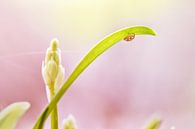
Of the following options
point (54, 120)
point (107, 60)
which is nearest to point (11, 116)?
point (54, 120)

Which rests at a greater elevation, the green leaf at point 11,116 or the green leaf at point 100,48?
the green leaf at point 100,48

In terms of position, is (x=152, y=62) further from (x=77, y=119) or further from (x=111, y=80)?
(x=77, y=119)

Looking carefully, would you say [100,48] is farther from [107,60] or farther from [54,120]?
[107,60]

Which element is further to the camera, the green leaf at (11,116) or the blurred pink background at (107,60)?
the blurred pink background at (107,60)

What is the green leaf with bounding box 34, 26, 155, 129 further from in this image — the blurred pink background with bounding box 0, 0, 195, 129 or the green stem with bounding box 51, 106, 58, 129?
the blurred pink background with bounding box 0, 0, 195, 129

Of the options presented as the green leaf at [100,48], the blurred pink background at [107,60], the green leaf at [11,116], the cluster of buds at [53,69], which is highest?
the blurred pink background at [107,60]

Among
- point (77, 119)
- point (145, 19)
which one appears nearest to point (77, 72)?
point (77, 119)

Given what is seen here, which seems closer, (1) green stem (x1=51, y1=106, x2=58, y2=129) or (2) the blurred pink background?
(1) green stem (x1=51, y1=106, x2=58, y2=129)

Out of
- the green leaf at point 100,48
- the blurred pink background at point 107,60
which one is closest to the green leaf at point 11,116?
the green leaf at point 100,48

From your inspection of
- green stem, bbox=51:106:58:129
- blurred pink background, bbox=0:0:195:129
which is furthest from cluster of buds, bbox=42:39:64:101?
blurred pink background, bbox=0:0:195:129

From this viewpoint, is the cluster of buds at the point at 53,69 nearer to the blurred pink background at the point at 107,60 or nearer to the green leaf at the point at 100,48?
the green leaf at the point at 100,48
